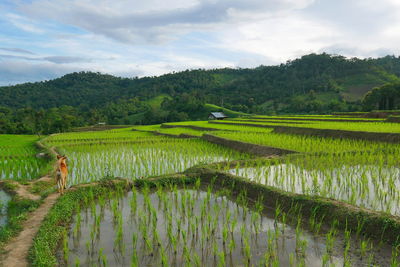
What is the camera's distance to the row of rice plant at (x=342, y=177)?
6153 mm

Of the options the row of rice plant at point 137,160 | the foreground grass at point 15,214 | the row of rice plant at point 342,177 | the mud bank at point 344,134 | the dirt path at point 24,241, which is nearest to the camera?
the dirt path at point 24,241

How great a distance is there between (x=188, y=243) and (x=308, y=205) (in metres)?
2.42

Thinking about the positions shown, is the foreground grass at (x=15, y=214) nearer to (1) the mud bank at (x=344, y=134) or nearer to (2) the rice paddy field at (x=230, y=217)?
(2) the rice paddy field at (x=230, y=217)

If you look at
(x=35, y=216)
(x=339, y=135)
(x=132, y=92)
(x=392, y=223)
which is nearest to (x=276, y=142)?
(x=339, y=135)

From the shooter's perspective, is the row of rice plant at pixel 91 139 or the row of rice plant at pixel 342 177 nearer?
the row of rice plant at pixel 342 177

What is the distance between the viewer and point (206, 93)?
79688mm

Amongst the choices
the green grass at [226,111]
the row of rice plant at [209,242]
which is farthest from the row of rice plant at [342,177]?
the green grass at [226,111]

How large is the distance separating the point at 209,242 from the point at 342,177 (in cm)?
449

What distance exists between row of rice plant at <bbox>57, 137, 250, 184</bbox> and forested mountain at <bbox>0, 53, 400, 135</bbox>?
31.9 m

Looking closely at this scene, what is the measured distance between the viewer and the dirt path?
4.02m

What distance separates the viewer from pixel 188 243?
4.64 m

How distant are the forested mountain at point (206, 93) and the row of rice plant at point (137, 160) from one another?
1257 inches

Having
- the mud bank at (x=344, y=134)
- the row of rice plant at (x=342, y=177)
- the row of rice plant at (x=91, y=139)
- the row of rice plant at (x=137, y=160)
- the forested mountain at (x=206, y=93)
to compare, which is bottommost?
the row of rice plant at (x=91, y=139)

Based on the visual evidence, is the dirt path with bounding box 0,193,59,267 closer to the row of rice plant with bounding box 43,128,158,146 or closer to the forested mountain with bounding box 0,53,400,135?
the row of rice plant with bounding box 43,128,158,146
